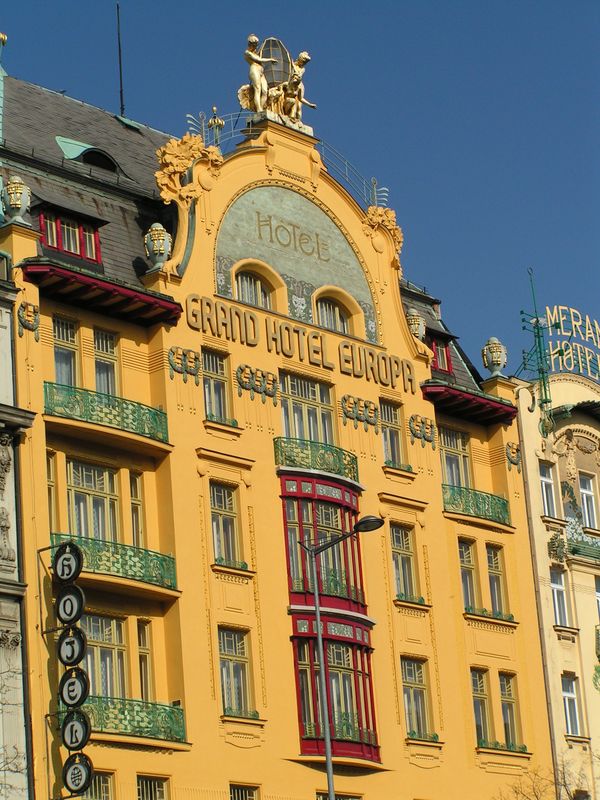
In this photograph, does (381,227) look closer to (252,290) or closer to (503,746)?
(252,290)

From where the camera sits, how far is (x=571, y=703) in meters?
64.8

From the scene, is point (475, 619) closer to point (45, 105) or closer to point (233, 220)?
point (233, 220)

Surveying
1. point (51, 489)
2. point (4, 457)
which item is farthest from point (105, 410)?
point (4, 457)

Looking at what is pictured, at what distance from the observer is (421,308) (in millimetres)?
66312

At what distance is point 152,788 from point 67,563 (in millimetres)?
6441

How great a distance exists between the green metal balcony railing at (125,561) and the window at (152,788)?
16.2 ft

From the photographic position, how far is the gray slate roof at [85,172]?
55.1 m

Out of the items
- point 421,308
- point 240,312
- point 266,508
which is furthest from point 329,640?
point 421,308

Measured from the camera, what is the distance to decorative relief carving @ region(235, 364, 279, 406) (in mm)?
56344

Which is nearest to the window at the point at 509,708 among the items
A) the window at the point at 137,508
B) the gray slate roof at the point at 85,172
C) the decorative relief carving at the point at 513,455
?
the decorative relief carving at the point at 513,455

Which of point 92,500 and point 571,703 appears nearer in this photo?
point 92,500

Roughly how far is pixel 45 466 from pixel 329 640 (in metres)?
10.3

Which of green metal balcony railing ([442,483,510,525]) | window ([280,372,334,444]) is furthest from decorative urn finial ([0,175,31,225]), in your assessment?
green metal balcony railing ([442,483,510,525])

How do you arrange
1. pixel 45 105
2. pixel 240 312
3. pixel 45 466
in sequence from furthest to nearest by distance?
pixel 45 105 < pixel 240 312 < pixel 45 466
